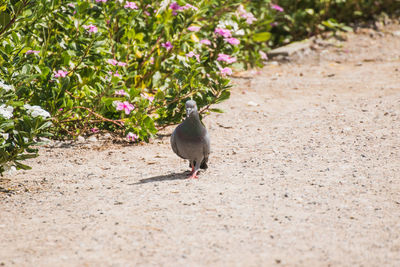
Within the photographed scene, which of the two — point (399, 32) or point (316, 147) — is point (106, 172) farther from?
point (399, 32)

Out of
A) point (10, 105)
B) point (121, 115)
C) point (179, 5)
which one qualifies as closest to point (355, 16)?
point (179, 5)

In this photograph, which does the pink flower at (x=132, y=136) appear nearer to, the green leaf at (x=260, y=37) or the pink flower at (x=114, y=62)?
the pink flower at (x=114, y=62)

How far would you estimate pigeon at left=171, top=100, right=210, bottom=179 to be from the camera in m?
4.38

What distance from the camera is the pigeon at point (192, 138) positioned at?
4383 mm

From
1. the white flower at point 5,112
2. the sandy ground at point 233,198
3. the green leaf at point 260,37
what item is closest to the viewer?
the sandy ground at point 233,198

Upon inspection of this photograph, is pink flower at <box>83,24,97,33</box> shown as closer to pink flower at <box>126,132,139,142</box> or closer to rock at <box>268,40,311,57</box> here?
pink flower at <box>126,132,139,142</box>

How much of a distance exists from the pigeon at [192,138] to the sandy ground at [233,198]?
0.67 ft

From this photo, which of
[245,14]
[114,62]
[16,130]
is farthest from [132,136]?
[245,14]

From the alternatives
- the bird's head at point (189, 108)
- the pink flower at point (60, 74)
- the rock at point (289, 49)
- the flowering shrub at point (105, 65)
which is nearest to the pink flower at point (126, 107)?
the flowering shrub at point (105, 65)

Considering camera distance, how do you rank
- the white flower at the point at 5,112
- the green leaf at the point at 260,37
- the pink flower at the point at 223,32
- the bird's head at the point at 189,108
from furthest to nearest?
1. the green leaf at the point at 260,37
2. the pink flower at the point at 223,32
3. the bird's head at the point at 189,108
4. the white flower at the point at 5,112

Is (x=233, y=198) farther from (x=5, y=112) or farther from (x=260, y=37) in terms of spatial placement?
(x=260, y=37)

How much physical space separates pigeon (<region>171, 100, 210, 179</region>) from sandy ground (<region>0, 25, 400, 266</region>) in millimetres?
204

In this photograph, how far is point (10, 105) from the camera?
13.6ft

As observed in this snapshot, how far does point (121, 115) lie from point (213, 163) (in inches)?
46.8
